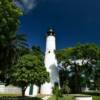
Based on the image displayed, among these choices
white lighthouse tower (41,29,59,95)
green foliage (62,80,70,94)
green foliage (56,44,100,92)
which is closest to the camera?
green foliage (62,80,70,94)

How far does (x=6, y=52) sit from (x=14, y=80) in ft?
14.0

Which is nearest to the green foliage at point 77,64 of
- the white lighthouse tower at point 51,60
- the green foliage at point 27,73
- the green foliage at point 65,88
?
the white lighthouse tower at point 51,60

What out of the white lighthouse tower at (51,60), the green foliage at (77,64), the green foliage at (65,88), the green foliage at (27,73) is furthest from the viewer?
the green foliage at (77,64)

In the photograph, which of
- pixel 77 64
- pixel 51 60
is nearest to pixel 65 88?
pixel 51 60

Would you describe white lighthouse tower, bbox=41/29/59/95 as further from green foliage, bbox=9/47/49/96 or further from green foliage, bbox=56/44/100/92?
green foliage, bbox=9/47/49/96

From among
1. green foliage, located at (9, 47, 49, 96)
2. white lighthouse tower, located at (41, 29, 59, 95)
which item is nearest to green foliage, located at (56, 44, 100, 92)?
A: white lighthouse tower, located at (41, 29, 59, 95)

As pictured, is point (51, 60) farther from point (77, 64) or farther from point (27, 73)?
point (27, 73)

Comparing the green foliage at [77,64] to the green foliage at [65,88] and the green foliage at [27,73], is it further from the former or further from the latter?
the green foliage at [27,73]

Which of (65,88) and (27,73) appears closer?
(27,73)

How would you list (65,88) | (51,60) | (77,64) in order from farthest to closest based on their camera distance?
(77,64)
(51,60)
(65,88)

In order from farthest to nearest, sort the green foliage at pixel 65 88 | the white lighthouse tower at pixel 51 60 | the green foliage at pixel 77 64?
the green foliage at pixel 77 64 < the white lighthouse tower at pixel 51 60 < the green foliage at pixel 65 88

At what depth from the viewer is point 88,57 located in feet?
183

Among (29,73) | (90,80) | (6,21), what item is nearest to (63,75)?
(90,80)

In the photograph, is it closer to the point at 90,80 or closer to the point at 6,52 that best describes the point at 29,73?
the point at 6,52
